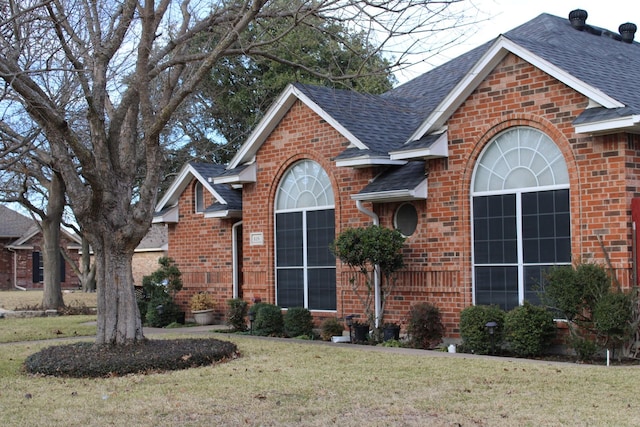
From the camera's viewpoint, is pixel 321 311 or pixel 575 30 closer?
pixel 321 311

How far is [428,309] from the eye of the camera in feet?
47.5

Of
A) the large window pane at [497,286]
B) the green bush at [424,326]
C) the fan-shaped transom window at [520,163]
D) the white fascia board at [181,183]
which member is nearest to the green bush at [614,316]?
the large window pane at [497,286]

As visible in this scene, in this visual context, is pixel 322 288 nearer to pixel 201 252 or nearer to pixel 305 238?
pixel 305 238

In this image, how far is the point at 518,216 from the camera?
13992 millimetres

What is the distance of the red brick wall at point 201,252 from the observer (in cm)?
2122

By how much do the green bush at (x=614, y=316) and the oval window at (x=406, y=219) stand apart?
4685 millimetres

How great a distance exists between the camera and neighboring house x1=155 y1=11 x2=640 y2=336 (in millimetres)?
12945

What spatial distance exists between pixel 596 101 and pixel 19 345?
38.9ft

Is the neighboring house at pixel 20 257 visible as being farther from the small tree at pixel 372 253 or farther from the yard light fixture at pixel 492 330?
the yard light fixture at pixel 492 330

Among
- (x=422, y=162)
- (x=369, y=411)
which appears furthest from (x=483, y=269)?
(x=369, y=411)

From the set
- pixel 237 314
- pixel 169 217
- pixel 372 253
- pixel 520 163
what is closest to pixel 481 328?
pixel 372 253

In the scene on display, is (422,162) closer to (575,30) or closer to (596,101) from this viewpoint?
(596,101)

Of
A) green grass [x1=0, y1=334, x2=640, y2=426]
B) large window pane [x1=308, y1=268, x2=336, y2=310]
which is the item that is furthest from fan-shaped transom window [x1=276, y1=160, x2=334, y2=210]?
green grass [x1=0, y1=334, x2=640, y2=426]

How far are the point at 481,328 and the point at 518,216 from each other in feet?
6.80
